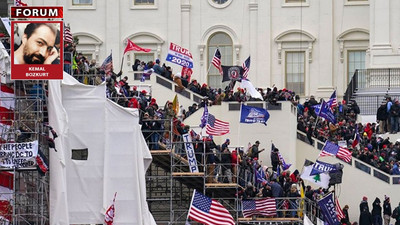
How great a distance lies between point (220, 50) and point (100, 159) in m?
32.6

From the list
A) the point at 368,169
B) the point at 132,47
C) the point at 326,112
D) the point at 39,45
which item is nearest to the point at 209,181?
the point at 326,112

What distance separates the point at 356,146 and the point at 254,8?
64.9 ft

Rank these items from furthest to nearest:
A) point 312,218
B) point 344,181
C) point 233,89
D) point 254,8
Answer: point 254,8 < point 233,89 < point 344,181 < point 312,218

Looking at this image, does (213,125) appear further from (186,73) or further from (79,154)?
(186,73)

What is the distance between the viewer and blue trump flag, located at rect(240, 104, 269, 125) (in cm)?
11231

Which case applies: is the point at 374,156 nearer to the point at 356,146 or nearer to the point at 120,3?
the point at 356,146

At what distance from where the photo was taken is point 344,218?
362 feet

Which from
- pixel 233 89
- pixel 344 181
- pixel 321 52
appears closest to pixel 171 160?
pixel 344 181

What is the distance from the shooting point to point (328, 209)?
352 ft

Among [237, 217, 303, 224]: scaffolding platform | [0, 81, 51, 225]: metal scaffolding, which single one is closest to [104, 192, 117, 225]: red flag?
[0, 81, 51, 225]: metal scaffolding

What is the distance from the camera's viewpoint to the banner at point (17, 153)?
96125mm

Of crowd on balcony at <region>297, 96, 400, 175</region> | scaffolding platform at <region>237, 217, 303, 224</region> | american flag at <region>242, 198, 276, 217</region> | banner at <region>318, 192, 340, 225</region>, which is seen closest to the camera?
american flag at <region>242, 198, 276, 217</region>

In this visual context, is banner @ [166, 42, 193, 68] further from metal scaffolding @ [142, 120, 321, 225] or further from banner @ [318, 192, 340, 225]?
banner @ [318, 192, 340, 225]

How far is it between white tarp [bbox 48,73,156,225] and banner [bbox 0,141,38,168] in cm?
507
